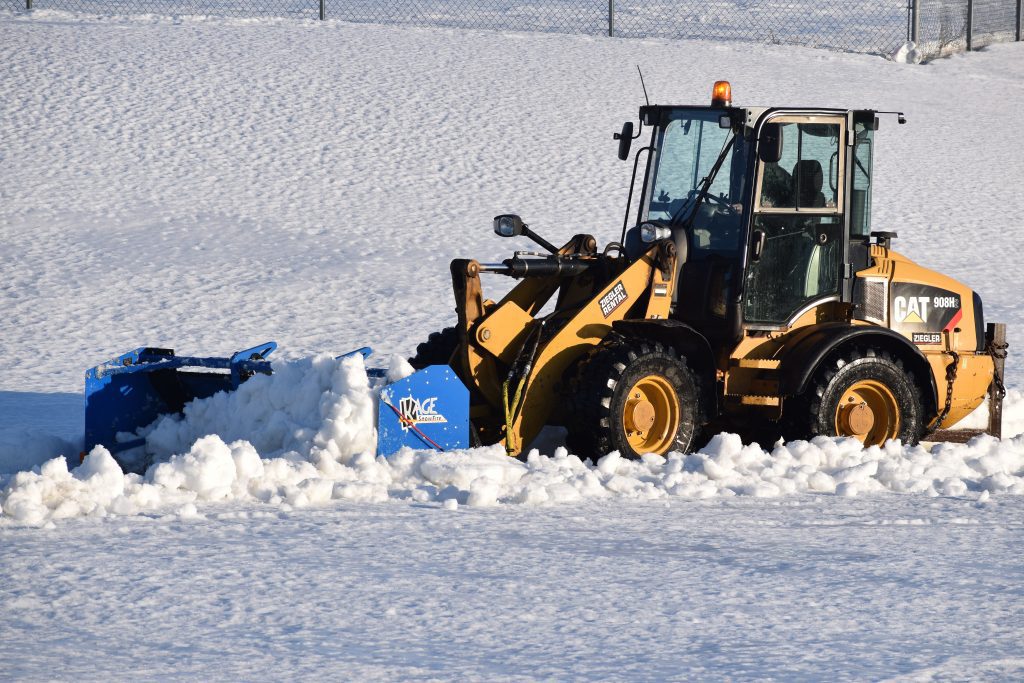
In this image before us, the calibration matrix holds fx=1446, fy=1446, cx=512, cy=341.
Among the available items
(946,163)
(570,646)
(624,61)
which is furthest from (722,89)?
(624,61)

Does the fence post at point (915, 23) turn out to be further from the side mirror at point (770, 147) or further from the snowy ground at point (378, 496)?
the side mirror at point (770, 147)

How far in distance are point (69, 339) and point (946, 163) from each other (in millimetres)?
12382

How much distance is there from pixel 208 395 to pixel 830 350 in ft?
11.7

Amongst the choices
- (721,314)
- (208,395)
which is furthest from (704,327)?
(208,395)

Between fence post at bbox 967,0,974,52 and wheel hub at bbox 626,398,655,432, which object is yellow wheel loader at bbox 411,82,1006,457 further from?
fence post at bbox 967,0,974,52

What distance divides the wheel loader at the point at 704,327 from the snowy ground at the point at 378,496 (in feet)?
1.16

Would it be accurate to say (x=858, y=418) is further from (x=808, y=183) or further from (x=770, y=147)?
(x=770, y=147)

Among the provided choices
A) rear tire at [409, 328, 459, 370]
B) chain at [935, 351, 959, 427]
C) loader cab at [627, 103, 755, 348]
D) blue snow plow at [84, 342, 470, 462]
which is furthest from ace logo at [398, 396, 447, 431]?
chain at [935, 351, 959, 427]

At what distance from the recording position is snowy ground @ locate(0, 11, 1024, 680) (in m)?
4.91

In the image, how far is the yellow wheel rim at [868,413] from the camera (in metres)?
8.33

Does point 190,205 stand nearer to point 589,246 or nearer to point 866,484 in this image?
point 589,246

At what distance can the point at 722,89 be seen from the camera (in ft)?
27.3

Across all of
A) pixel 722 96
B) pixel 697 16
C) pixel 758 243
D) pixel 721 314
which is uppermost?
pixel 697 16

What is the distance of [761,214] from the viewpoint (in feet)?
26.6
